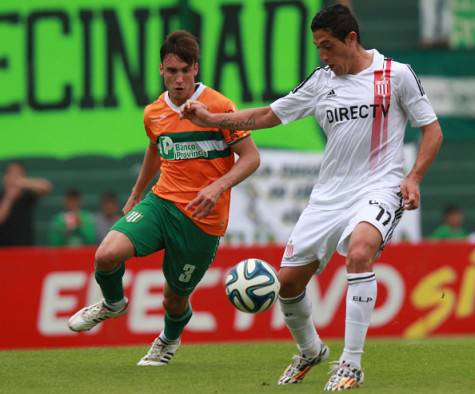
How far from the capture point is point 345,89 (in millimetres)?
8273

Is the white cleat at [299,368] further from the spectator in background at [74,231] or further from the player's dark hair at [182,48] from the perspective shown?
the spectator in background at [74,231]

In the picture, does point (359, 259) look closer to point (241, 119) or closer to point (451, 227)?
point (241, 119)

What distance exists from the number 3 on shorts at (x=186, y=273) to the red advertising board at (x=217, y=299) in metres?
4.45

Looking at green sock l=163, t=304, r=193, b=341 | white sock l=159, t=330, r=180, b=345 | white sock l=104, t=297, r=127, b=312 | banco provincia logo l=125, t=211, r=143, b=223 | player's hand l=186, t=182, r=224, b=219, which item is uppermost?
player's hand l=186, t=182, r=224, b=219

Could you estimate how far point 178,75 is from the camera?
30.0ft

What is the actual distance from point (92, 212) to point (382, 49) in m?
4.86

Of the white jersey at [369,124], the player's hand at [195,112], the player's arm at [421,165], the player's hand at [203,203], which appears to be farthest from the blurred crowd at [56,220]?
the player's arm at [421,165]

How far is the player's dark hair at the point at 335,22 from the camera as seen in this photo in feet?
26.7

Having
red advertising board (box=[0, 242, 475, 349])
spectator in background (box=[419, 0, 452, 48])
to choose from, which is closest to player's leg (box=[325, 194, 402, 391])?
red advertising board (box=[0, 242, 475, 349])

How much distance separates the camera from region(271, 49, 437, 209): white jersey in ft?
26.9

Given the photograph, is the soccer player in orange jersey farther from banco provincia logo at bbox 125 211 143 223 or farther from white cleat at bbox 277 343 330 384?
white cleat at bbox 277 343 330 384

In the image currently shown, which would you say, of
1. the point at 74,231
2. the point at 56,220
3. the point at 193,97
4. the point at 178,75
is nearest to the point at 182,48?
the point at 178,75

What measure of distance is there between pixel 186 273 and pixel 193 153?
34.6 inches

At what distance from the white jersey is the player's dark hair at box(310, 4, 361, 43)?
1.05 ft
